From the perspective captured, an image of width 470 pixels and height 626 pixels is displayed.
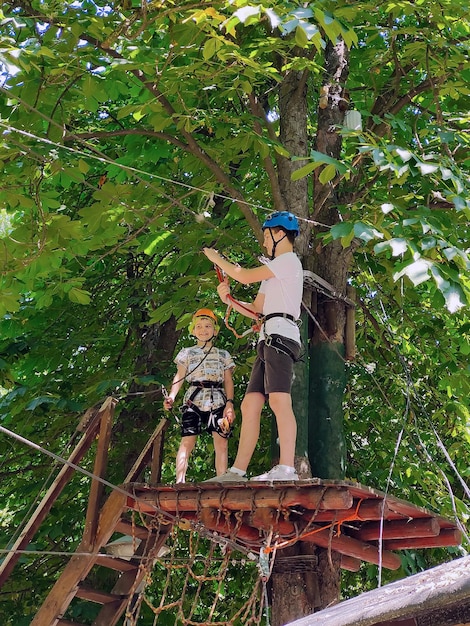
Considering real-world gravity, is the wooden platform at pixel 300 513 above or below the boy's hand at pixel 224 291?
below

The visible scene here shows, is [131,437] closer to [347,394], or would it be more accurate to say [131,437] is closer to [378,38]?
[347,394]

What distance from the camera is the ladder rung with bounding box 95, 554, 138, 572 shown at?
6.12 meters

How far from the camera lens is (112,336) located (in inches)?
338

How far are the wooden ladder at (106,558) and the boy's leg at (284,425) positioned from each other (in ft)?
3.57

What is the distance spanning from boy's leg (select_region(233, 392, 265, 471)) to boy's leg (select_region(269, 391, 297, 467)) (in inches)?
10.1

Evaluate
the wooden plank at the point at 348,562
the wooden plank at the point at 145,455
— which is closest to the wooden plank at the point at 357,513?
the wooden plank at the point at 348,562

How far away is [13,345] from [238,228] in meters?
2.36

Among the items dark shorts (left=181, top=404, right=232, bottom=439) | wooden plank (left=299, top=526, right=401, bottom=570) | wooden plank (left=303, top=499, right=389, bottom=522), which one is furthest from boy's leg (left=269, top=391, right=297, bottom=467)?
dark shorts (left=181, top=404, right=232, bottom=439)

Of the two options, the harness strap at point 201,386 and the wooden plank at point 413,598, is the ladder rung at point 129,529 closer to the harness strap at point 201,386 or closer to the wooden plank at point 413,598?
the harness strap at point 201,386

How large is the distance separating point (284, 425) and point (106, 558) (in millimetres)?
1912

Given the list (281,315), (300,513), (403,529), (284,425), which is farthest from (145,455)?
(403,529)

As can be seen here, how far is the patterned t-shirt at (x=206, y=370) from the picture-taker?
6020 mm

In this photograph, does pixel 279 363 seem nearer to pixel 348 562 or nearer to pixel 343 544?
pixel 343 544

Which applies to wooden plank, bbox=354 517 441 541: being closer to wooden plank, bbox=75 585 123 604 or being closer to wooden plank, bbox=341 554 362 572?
wooden plank, bbox=341 554 362 572
